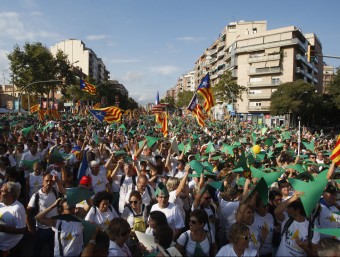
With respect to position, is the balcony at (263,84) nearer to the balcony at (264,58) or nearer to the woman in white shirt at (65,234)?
the balcony at (264,58)

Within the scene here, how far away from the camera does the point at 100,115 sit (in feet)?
46.5

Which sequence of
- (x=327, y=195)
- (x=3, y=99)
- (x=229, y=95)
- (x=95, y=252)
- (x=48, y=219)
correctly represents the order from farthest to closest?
1. (x=3, y=99)
2. (x=229, y=95)
3. (x=327, y=195)
4. (x=48, y=219)
5. (x=95, y=252)

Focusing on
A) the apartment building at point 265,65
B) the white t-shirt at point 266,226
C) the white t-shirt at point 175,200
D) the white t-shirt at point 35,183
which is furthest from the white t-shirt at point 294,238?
the apartment building at point 265,65

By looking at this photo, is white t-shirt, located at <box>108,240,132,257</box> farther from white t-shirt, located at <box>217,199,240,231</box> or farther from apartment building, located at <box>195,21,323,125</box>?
apartment building, located at <box>195,21,323,125</box>

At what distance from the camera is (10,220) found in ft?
13.4

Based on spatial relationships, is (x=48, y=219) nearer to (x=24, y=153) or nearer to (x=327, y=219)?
(x=327, y=219)

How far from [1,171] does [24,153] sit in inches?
78.9

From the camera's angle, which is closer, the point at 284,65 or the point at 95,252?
the point at 95,252

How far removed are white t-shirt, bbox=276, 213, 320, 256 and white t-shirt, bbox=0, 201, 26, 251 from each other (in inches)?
121

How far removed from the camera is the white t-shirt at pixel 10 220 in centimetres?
408

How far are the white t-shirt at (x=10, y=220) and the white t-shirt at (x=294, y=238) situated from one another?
3.07 meters

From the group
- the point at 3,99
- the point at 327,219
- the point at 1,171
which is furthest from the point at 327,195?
the point at 3,99

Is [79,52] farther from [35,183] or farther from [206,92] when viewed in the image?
[35,183]

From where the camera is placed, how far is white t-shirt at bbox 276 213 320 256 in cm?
356
